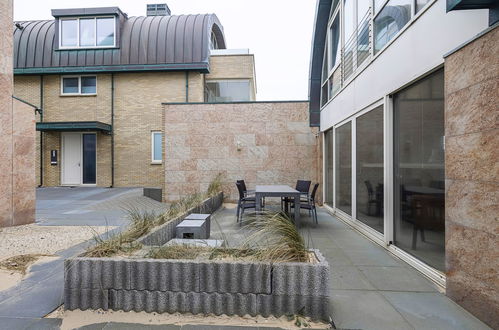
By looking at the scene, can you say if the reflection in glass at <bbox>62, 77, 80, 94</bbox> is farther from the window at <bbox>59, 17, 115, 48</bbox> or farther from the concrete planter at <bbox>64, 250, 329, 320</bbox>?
the concrete planter at <bbox>64, 250, 329, 320</bbox>

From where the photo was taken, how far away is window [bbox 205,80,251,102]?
14.5 m

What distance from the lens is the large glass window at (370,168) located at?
15.8 ft

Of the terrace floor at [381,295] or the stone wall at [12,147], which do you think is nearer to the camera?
the terrace floor at [381,295]

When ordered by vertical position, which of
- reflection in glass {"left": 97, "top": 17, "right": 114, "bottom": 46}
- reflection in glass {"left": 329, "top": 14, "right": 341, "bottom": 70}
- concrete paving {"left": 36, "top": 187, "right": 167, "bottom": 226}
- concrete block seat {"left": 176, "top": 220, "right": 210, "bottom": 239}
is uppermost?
reflection in glass {"left": 97, "top": 17, "right": 114, "bottom": 46}

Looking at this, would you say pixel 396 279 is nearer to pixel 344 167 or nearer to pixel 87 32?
pixel 344 167

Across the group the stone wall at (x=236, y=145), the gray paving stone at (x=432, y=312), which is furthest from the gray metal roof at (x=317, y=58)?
the gray paving stone at (x=432, y=312)

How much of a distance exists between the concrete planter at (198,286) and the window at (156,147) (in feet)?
35.0

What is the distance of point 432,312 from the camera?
260cm

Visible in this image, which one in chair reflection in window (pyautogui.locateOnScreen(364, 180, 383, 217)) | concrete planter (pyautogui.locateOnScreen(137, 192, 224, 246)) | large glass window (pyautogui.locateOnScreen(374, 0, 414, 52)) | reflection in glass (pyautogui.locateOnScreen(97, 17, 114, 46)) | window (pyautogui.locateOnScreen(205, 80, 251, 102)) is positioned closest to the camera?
concrete planter (pyautogui.locateOnScreen(137, 192, 224, 246))

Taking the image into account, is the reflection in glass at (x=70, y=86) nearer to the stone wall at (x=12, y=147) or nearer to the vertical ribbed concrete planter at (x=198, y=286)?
the stone wall at (x=12, y=147)

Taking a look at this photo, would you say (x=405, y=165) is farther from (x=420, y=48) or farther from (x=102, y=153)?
(x=102, y=153)

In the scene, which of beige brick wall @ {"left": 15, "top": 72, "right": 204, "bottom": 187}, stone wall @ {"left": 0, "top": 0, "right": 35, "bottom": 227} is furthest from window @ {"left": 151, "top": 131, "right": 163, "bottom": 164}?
stone wall @ {"left": 0, "top": 0, "right": 35, "bottom": 227}

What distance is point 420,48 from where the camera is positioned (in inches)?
139

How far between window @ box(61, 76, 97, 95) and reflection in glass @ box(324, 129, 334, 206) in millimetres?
10940
